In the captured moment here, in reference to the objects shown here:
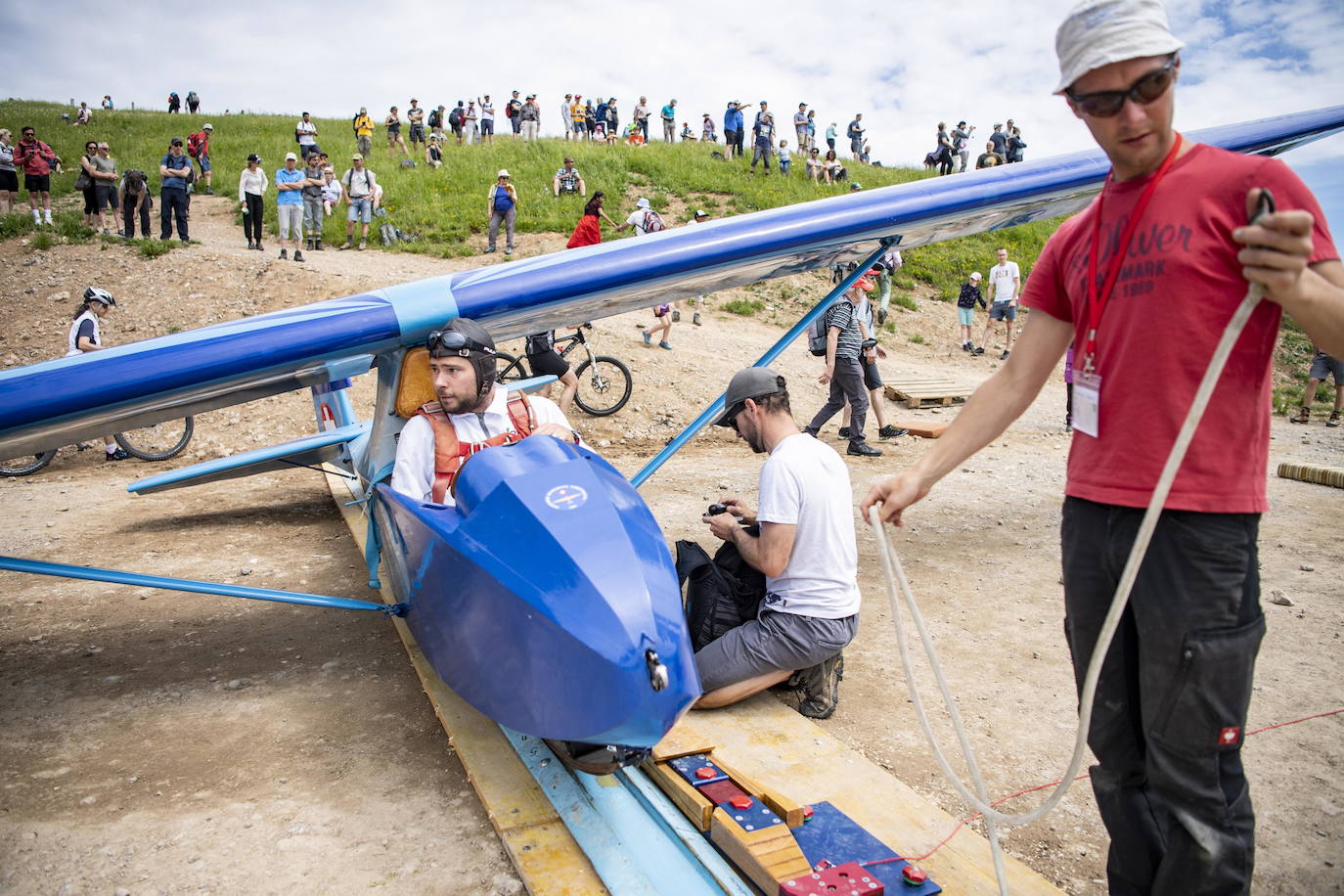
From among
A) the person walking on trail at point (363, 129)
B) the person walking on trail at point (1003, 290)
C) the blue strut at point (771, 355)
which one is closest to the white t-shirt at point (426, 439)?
the blue strut at point (771, 355)

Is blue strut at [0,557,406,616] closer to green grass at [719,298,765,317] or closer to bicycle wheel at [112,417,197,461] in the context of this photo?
bicycle wheel at [112,417,197,461]

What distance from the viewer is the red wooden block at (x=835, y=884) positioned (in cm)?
243

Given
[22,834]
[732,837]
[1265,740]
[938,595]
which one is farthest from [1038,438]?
[22,834]

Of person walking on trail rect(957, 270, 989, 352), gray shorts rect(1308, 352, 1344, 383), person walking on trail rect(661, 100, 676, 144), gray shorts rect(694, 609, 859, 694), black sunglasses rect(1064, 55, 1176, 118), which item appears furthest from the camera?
person walking on trail rect(661, 100, 676, 144)

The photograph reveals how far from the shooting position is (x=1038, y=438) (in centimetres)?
1123

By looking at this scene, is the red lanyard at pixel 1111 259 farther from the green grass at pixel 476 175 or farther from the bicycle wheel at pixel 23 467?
the green grass at pixel 476 175

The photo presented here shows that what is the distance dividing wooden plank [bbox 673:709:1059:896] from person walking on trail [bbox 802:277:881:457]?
19.7ft

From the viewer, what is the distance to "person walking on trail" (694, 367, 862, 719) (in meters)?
3.77

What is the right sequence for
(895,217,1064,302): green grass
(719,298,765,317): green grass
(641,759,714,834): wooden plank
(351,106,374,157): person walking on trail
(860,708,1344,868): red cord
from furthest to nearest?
1. (351,106,374,157): person walking on trail
2. (895,217,1064,302): green grass
3. (719,298,765,317): green grass
4. (641,759,714,834): wooden plank
5. (860,708,1344,868): red cord

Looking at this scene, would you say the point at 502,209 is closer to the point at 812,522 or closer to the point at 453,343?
the point at 453,343

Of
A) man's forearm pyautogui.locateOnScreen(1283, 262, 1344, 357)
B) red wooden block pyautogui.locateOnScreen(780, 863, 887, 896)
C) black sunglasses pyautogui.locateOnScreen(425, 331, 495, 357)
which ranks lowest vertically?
red wooden block pyautogui.locateOnScreen(780, 863, 887, 896)

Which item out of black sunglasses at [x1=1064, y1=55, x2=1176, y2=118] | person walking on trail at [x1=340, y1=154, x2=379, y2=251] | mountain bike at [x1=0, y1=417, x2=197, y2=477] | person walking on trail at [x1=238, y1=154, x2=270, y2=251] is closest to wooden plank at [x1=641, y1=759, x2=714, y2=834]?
black sunglasses at [x1=1064, y1=55, x2=1176, y2=118]

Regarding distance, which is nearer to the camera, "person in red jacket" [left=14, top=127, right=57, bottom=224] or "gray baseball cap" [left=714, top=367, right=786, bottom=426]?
"gray baseball cap" [left=714, top=367, right=786, bottom=426]

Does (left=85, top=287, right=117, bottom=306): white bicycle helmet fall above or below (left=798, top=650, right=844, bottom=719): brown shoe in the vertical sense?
above
